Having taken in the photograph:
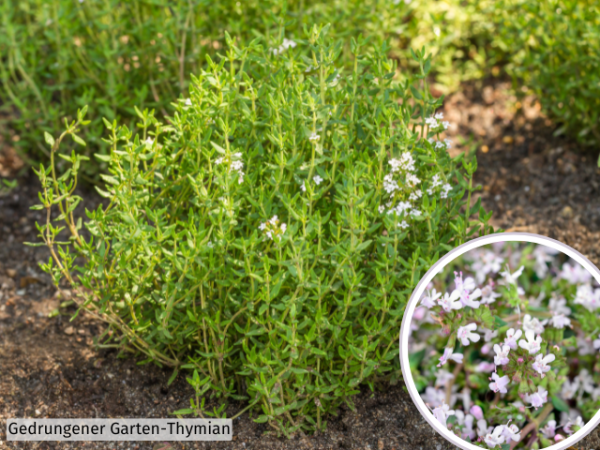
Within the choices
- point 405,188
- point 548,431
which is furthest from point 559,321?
point 405,188

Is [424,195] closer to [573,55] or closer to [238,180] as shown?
[238,180]

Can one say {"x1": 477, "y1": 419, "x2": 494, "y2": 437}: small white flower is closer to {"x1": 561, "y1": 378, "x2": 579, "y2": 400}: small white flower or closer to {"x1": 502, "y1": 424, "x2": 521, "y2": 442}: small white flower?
{"x1": 502, "y1": 424, "x2": 521, "y2": 442}: small white flower

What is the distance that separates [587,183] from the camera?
3398 millimetres

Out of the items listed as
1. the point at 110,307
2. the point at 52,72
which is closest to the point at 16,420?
the point at 110,307

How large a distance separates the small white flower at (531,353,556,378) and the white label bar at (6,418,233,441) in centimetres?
106

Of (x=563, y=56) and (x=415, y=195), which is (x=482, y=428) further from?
(x=563, y=56)

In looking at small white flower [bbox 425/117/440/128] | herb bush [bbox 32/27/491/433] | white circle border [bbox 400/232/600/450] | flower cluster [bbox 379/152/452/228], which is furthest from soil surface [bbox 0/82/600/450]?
small white flower [bbox 425/117/440/128]

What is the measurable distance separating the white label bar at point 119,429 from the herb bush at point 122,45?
1.42 meters

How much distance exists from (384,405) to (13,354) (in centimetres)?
148

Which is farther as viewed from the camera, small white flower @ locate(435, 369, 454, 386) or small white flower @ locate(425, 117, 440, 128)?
small white flower @ locate(435, 369, 454, 386)

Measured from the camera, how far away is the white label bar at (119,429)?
7.43 feet

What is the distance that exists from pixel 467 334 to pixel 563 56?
206cm

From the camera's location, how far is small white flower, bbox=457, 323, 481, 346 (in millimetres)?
2127

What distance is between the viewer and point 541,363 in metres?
2.13
